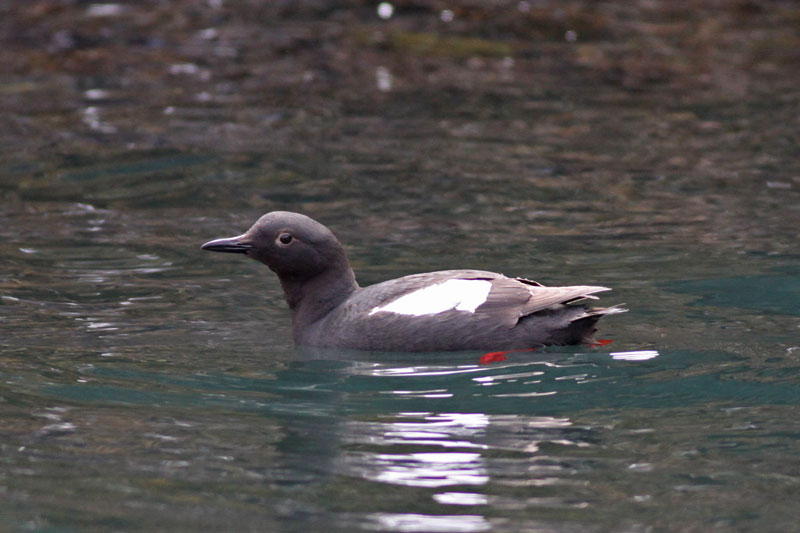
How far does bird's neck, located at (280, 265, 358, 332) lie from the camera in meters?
7.91

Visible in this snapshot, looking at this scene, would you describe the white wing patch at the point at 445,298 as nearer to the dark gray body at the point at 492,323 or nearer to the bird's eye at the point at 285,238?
the dark gray body at the point at 492,323

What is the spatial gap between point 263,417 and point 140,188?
6357 millimetres

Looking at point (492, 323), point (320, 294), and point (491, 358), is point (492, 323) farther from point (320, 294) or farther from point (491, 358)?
point (320, 294)

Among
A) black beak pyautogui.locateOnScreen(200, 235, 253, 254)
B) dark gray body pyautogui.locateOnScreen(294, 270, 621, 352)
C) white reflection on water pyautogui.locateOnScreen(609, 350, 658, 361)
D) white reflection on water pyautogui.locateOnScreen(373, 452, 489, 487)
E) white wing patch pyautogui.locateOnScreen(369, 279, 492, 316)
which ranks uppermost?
black beak pyautogui.locateOnScreen(200, 235, 253, 254)

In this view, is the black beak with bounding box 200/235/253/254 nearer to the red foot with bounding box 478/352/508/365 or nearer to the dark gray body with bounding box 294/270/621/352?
the dark gray body with bounding box 294/270/621/352

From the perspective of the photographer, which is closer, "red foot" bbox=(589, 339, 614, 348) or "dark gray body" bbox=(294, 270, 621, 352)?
"dark gray body" bbox=(294, 270, 621, 352)

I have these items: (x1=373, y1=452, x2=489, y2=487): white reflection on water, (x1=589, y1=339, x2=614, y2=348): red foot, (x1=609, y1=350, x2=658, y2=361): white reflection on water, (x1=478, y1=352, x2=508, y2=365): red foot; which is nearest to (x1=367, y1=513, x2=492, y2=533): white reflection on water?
(x1=373, y1=452, x2=489, y2=487): white reflection on water

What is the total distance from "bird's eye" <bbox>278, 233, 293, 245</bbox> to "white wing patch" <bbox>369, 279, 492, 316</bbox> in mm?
905

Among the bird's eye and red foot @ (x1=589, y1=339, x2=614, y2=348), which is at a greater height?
the bird's eye

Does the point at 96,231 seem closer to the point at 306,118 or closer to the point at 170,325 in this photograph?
the point at 170,325

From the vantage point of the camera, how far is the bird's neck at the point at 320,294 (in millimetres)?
7906

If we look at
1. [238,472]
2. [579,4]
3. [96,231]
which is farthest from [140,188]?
[579,4]

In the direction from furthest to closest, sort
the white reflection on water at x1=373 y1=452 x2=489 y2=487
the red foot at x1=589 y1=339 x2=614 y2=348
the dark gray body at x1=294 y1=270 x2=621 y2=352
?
1. the red foot at x1=589 y1=339 x2=614 y2=348
2. the dark gray body at x1=294 y1=270 x2=621 y2=352
3. the white reflection on water at x1=373 y1=452 x2=489 y2=487

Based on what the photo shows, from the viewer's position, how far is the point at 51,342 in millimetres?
7793
